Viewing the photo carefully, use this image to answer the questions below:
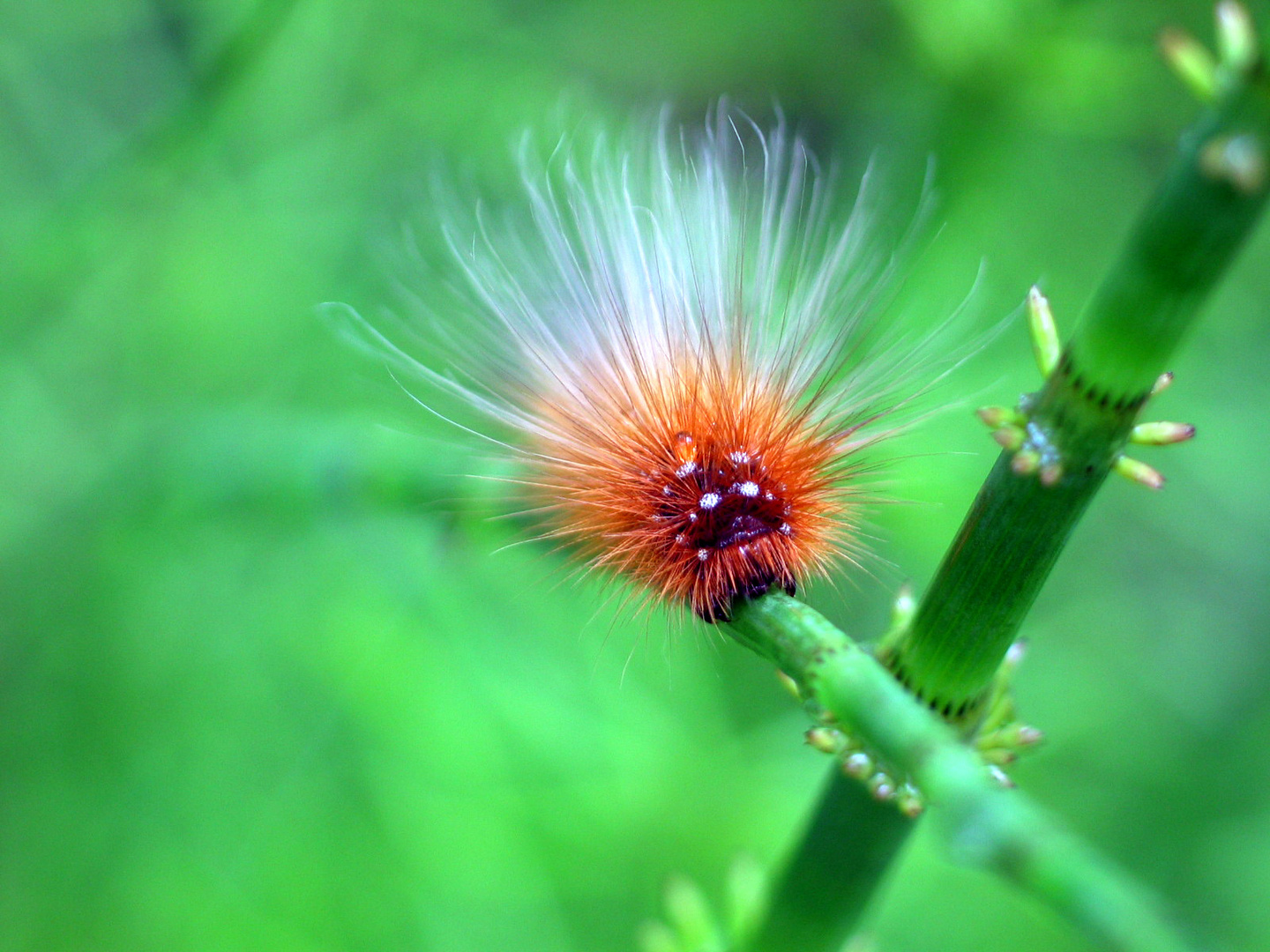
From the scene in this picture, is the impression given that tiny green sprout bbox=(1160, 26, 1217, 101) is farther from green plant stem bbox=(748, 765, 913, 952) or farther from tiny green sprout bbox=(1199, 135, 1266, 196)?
green plant stem bbox=(748, 765, 913, 952)

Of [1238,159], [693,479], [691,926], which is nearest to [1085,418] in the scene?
A: [1238,159]

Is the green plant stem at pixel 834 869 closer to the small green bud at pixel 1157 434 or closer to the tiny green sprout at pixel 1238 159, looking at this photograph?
the small green bud at pixel 1157 434

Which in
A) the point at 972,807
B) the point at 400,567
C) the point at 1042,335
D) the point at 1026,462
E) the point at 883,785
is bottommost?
the point at 972,807

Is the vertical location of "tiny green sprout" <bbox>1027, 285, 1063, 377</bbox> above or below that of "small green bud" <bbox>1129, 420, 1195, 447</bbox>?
above

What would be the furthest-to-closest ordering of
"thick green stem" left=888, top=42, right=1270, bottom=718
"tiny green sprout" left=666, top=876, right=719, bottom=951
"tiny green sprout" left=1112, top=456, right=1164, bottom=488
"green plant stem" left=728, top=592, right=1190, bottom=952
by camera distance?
"tiny green sprout" left=666, top=876, right=719, bottom=951
"tiny green sprout" left=1112, top=456, right=1164, bottom=488
"thick green stem" left=888, top=42, right=1270, bottom=718
"green plant stem" left=728, top=592, right=1190, bottom=952

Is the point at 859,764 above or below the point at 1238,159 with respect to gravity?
below

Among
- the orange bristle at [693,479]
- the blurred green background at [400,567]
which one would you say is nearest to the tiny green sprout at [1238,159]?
the orange bristle at [693,479]

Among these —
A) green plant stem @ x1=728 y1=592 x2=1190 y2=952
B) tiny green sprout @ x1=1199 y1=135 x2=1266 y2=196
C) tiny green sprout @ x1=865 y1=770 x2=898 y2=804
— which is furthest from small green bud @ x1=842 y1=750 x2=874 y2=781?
tiny green sprout @ x1=1199 y1=135 x2=1266 y2=196

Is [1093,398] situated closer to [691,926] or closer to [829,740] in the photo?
[829,740]

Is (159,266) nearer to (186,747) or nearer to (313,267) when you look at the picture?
(313,267)
